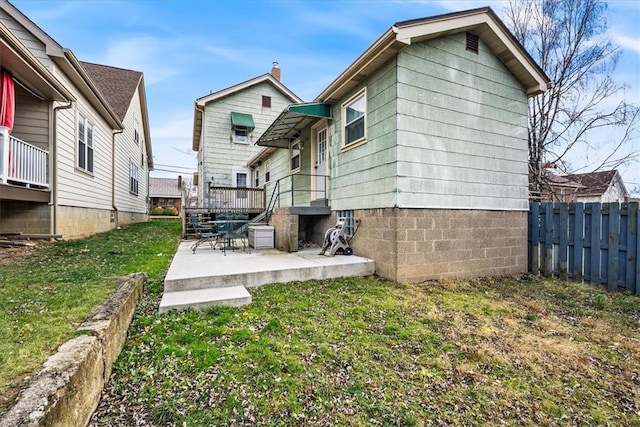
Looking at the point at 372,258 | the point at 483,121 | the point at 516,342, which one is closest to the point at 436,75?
the point at 483,121

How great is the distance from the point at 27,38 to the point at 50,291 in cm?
720

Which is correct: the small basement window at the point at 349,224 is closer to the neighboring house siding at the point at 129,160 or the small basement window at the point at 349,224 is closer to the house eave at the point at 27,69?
the house eave at the point at 27,69

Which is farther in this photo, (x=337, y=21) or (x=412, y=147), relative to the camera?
(x=337, y=21)

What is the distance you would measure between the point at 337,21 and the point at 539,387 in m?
13.5

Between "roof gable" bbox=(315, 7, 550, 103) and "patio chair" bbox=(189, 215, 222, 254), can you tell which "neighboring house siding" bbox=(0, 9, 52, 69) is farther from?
"roof gable" bbox=(315, 7, 550, 103)

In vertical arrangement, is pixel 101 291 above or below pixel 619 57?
below

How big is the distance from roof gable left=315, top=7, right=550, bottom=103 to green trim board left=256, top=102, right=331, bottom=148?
0.33 m

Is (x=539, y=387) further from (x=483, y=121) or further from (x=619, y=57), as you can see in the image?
(x=619, y=57)

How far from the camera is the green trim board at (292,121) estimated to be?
25.5ft

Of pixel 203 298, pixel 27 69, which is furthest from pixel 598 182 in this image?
pixel 27 69

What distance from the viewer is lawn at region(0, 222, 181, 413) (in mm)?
2166

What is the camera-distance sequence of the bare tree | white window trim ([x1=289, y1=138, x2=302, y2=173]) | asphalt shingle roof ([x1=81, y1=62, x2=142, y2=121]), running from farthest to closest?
asphalt shingle roof ([x1=81, y1=62, x2=142, y2=121]) → the bare tree → white window trim ([x1=289, y1=138, x2=302, y2=173])

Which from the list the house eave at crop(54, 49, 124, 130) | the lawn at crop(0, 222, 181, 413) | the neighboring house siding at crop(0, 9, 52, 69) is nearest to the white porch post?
the lawn at crop(0, 222, 181, 413)

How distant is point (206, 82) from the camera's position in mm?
25297
